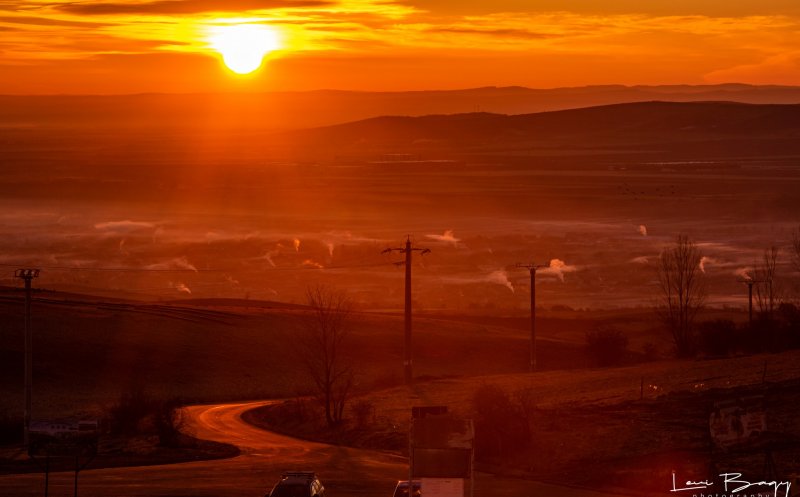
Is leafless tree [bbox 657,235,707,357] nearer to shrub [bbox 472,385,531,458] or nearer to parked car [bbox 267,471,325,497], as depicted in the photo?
shrub [bbox 472,385,531,458]

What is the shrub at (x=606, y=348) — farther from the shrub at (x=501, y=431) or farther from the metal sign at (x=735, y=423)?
the metal sign at (x=735, y=423)

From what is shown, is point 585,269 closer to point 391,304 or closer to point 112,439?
point 391,304

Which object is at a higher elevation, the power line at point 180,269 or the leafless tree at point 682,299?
the power line at point 180,269

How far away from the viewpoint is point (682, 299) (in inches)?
2842

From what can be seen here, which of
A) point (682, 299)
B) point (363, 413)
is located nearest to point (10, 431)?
point (363, 413)

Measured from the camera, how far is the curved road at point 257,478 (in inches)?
1188

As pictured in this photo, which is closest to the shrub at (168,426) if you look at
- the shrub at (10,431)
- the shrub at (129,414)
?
the shrub at (129,414)

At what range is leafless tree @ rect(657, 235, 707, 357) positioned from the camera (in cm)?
6228

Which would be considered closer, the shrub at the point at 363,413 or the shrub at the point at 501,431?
the shrub at the point at 501,431

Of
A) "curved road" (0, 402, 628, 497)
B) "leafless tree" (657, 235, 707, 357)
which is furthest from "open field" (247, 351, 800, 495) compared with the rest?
"leafless tree" (657, 235, 707, 357)

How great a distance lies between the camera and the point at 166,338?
66.2m

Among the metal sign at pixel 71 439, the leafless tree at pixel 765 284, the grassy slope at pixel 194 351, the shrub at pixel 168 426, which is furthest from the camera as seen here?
the leafless tree at pixel 765 284

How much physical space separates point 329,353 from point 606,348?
12735 millimetres

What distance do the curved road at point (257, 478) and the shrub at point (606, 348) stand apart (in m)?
24.4
